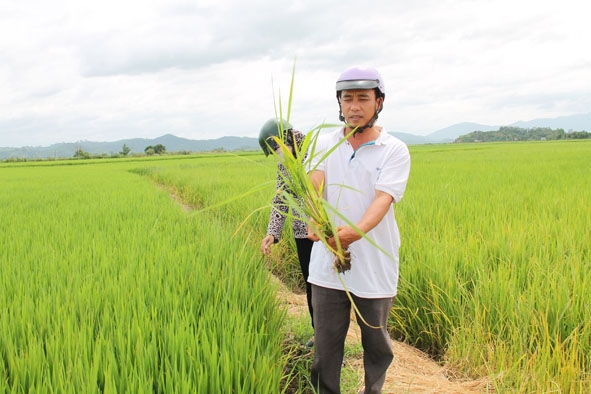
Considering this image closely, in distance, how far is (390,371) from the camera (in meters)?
1.93

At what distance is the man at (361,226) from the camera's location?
4.51 feet

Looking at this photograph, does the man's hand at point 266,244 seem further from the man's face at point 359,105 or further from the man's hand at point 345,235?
the man's face at point 359,105

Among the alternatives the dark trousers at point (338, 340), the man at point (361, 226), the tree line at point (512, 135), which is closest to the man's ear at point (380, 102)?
the man at point (361, 226)

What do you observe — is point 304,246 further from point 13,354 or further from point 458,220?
point 458,220

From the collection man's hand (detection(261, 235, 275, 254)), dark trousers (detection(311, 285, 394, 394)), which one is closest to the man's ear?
dark trousers (detection(311, 285, 394, 394))

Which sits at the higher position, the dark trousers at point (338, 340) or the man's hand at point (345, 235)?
the man's hand at point (345, 235)

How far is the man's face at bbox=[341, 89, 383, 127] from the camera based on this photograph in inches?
54.5

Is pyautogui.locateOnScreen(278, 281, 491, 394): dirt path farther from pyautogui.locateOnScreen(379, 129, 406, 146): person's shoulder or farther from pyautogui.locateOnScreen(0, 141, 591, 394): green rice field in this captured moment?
pyautogui.locateOnScreen(379, 129, 406, 146): person's shoulder

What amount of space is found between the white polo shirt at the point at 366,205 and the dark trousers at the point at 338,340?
8 cm

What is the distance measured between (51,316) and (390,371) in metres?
1.61

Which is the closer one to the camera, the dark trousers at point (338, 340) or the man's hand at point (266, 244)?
the dark trousers at point (338, 340)

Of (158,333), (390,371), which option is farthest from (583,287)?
(158,333)

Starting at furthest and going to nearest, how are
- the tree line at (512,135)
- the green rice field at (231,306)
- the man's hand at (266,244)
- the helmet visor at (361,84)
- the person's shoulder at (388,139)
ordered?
the tree line at (512,135) < the man's hand at (266,244) < the person's shoulder at (388,139) < the helmet visor at (361,84) < the green rice field at (231,306)

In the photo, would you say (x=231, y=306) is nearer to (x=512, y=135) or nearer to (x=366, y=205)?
(x=366, y=205)
